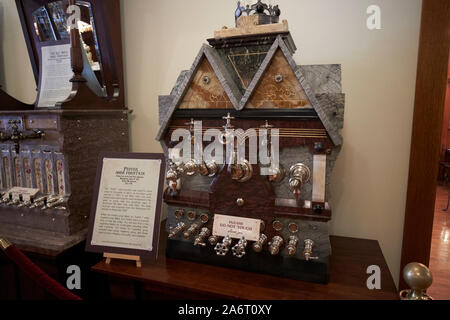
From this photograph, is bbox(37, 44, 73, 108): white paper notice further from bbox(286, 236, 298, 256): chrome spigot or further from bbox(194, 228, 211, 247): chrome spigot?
bbox(286, 236, 298, 256): chrome spigot

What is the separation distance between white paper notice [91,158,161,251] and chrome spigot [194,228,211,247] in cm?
18

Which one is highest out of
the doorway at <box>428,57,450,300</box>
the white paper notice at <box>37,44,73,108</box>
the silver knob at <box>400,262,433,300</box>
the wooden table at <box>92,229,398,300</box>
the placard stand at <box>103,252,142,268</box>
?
the white paper notice at <box>37,44,73,108</box>

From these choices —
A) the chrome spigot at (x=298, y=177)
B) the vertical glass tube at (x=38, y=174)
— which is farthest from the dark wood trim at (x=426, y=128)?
the vertical glass tube at (x=38, y=174)

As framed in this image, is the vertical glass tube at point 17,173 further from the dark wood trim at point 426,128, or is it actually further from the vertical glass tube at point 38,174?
the dark wood trim at point 426,128

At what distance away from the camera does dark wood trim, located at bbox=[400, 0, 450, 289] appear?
125 cm

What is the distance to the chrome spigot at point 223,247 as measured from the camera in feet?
3.58

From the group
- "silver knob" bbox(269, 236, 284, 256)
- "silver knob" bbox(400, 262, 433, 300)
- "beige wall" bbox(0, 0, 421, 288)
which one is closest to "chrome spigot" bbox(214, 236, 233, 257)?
"silver knob" bbox(269, 236, 284, 256)

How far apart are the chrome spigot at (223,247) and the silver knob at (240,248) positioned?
0.03m

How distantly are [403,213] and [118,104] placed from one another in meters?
1.70

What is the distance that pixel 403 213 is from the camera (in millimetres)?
1453

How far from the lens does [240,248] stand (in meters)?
1.06

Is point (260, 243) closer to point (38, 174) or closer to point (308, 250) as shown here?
point (308, 250)
